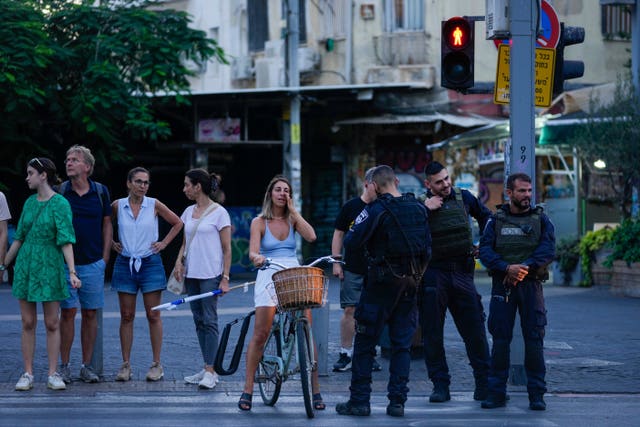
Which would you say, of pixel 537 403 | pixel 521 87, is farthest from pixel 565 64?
pixel 537 403

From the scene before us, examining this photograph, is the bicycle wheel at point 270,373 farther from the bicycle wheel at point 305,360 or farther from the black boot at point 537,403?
the black boot at point 537,403

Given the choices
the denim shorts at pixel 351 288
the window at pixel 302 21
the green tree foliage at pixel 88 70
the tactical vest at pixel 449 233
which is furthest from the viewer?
the window at pixel 302 21

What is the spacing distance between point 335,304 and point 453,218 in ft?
30.5

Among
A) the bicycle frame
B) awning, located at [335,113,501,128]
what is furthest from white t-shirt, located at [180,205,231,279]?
awning, located at [335,113,501,128]

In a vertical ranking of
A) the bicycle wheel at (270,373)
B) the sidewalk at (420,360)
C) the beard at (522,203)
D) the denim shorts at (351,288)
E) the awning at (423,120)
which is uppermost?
the awning at (423,120)

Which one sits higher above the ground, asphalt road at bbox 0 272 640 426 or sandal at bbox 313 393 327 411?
sandal at bbox 313 393 327 411

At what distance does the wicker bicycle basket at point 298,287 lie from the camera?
888 centimetres

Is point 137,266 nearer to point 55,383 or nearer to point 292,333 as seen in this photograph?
point 55,383

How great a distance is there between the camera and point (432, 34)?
94.4 ft

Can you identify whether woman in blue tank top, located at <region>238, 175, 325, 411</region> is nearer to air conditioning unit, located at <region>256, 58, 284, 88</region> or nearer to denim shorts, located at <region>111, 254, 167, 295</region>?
denim shorts, located at <region>111, 254, 167, 295</region>

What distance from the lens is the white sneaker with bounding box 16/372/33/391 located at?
10227 millimetres

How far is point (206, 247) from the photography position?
1062 centimetres

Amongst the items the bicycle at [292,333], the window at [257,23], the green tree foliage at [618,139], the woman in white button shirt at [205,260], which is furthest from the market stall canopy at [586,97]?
the bicycle at [292,333]

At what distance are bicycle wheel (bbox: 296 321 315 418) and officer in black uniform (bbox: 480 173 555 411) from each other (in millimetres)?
1429
